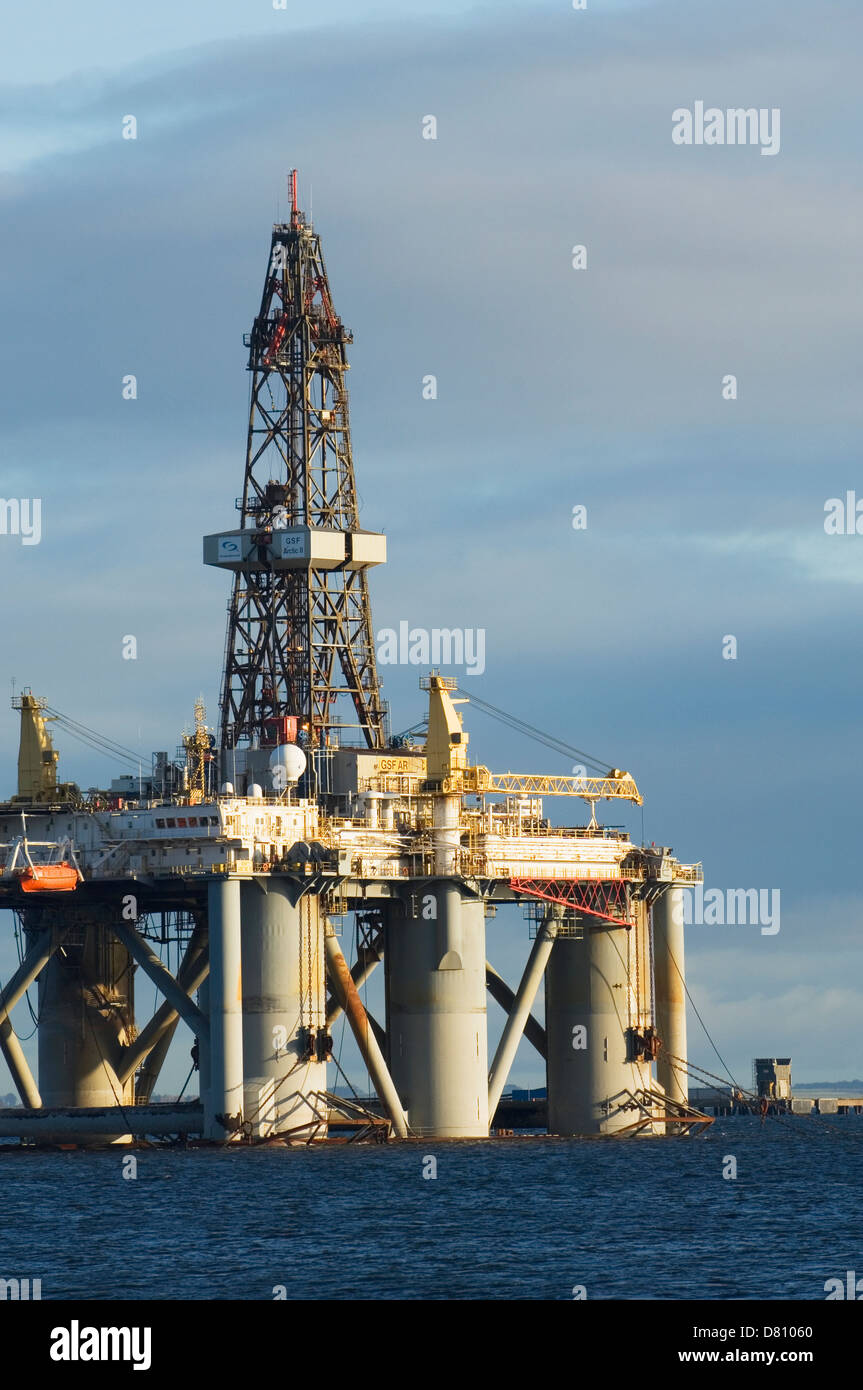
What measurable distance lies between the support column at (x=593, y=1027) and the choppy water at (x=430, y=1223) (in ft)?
14.5

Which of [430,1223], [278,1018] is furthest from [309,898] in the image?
[430,1223]

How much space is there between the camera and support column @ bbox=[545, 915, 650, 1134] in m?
117

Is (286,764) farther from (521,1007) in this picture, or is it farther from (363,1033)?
(521,1007)

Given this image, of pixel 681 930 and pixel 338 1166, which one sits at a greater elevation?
pixel 681 930

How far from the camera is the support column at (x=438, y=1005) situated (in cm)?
10800

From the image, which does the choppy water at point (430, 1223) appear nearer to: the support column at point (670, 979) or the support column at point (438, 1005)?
the support column at point (438, 1005)

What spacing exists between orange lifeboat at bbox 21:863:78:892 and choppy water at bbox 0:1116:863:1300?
10728 mm

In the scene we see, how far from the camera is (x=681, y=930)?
397ft

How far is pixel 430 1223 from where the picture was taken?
80.1 metres

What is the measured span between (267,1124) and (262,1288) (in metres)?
37.4

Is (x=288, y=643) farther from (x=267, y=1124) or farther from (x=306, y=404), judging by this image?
(x=267, y=1124)
